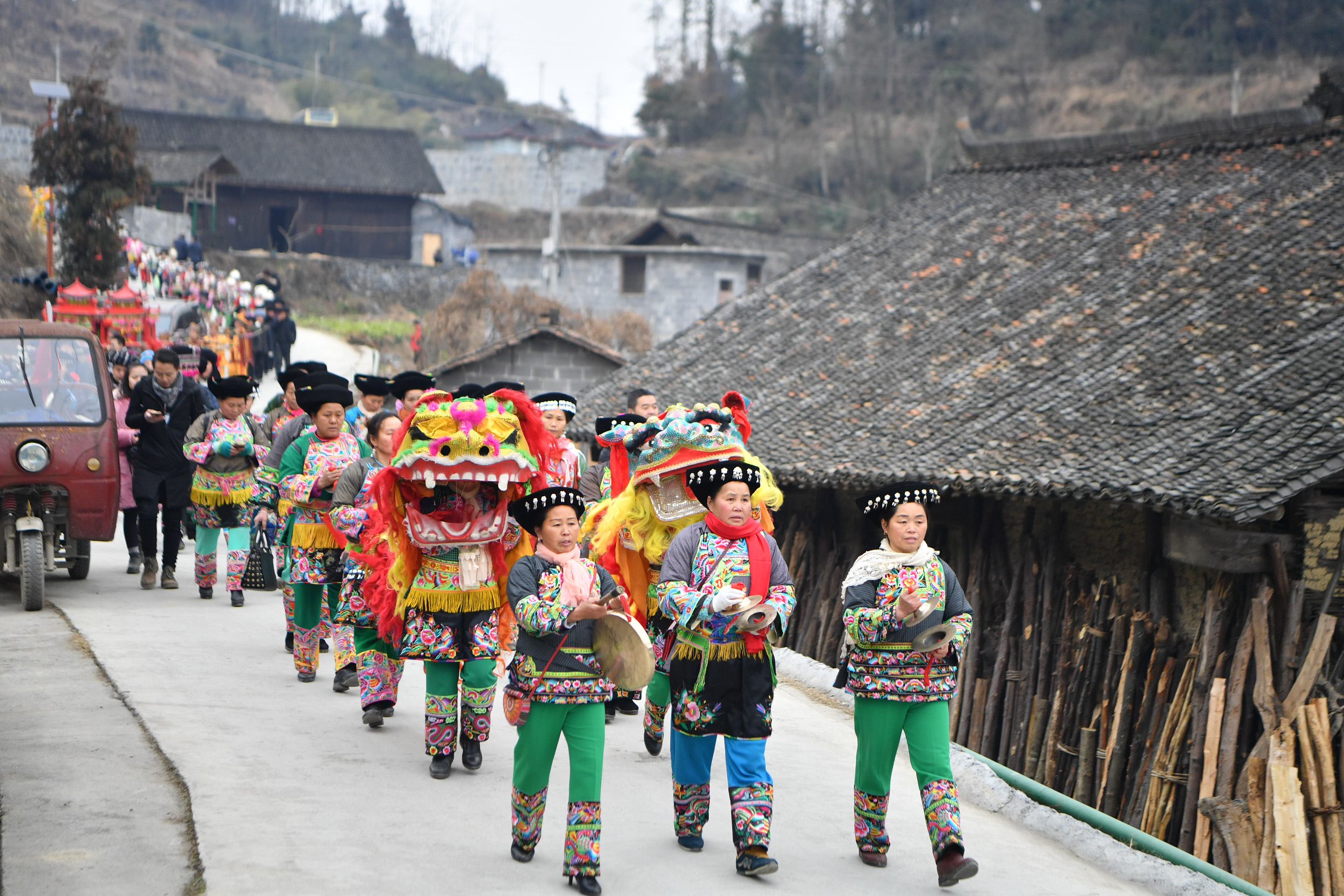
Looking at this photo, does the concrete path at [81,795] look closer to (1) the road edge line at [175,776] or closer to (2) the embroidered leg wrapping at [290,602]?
(1) the road edge line at [175,776]

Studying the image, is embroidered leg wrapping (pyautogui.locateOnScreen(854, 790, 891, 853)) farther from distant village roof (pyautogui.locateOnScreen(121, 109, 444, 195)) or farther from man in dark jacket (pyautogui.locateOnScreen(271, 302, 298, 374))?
distant village roof (pyautogui.locateOnScreen(121, 109, 444, 195))

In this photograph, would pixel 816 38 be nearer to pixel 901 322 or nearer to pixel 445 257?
pixel 445 257

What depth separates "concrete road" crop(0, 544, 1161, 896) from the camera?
512 centimetres

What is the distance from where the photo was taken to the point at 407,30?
86.7 meters

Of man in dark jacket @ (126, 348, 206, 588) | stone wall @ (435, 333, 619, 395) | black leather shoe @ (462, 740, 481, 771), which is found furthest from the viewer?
stone wall @ (435, 333, 619, 395)

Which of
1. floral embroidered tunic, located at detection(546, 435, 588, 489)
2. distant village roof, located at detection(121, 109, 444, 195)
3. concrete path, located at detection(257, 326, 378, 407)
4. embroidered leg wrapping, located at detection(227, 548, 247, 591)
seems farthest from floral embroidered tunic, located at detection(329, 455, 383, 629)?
distant village roof, located at detection(121, 109, 444, 195)

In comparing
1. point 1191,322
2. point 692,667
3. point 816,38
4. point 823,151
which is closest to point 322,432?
point 692,667

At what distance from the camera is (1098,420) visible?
1231cm

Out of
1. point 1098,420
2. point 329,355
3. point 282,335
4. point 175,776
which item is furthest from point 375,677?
point 329,355

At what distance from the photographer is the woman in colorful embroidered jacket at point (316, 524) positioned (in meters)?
7.81

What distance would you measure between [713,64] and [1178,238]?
1943 inches

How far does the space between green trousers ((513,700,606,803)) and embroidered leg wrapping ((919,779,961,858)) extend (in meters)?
1.34

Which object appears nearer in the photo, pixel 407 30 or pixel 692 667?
pixel 692 667

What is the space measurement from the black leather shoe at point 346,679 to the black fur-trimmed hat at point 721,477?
3370mm
